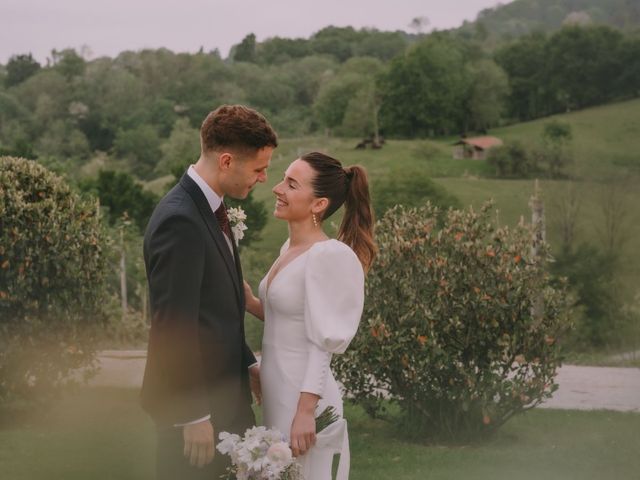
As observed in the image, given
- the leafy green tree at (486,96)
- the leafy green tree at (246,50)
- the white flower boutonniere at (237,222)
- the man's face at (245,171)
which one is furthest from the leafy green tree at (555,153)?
the man's face at (245,171)

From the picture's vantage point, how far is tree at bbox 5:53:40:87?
3152 inches

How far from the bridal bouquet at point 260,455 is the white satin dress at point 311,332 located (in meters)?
0.20

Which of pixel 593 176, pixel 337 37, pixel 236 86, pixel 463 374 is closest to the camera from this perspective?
pixel 463 374

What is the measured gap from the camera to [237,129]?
305 centimetres

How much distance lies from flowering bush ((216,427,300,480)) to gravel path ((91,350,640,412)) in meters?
6.31

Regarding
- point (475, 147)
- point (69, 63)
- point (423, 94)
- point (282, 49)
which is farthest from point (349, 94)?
point (69, 63)

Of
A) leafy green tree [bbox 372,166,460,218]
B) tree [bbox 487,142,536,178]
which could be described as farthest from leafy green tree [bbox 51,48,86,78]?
leafy green tree [bbox 372,166,460,218]

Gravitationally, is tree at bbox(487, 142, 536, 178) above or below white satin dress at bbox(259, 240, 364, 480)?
below

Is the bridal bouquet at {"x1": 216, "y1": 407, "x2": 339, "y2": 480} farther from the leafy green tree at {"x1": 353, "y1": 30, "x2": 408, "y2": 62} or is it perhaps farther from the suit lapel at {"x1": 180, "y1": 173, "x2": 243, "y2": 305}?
the leafy green tree at {"x1": 353, "y1": 30, "x2": 408, "y2": 62}

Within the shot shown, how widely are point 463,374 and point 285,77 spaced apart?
6653 cm

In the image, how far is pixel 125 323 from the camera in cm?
1342

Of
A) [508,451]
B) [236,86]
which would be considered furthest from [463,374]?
[236,86]

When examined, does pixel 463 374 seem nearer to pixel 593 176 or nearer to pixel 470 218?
pixel 470 218

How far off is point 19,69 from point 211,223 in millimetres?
83250
